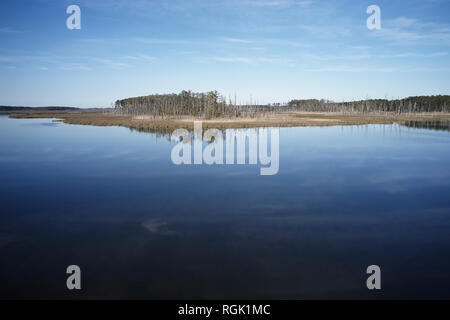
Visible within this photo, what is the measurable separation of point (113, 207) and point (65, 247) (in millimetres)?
3051

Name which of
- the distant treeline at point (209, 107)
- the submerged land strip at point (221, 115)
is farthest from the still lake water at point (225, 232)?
the distant treeline at point (209, 107)

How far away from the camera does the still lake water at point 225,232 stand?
20.8 ft

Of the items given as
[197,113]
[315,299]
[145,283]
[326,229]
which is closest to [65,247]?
[145,283]

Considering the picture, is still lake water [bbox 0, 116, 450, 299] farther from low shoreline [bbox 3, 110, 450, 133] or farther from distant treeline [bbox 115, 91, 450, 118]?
distant treeline [bbox 115, 91, 450, 118]

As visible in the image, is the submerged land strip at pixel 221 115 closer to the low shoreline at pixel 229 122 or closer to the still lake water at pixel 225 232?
the low shoreline at pixel 229 122

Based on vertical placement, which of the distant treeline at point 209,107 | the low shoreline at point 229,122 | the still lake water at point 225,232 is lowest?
the still lake water at point 225,232

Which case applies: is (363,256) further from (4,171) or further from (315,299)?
(4,171)

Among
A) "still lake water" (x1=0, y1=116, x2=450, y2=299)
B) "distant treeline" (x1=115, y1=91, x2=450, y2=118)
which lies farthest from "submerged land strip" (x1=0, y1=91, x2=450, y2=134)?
"still lake water" (x1=0, y1=116, x2=450, y2=299)

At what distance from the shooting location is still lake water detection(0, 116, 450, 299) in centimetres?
633

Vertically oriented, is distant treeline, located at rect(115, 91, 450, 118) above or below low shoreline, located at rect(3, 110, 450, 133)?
above

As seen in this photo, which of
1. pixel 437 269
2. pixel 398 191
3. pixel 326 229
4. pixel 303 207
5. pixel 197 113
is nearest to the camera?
pixel 437 269

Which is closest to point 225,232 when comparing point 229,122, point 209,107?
point 229,122

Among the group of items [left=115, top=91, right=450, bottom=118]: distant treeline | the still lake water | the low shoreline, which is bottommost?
the still lake water
